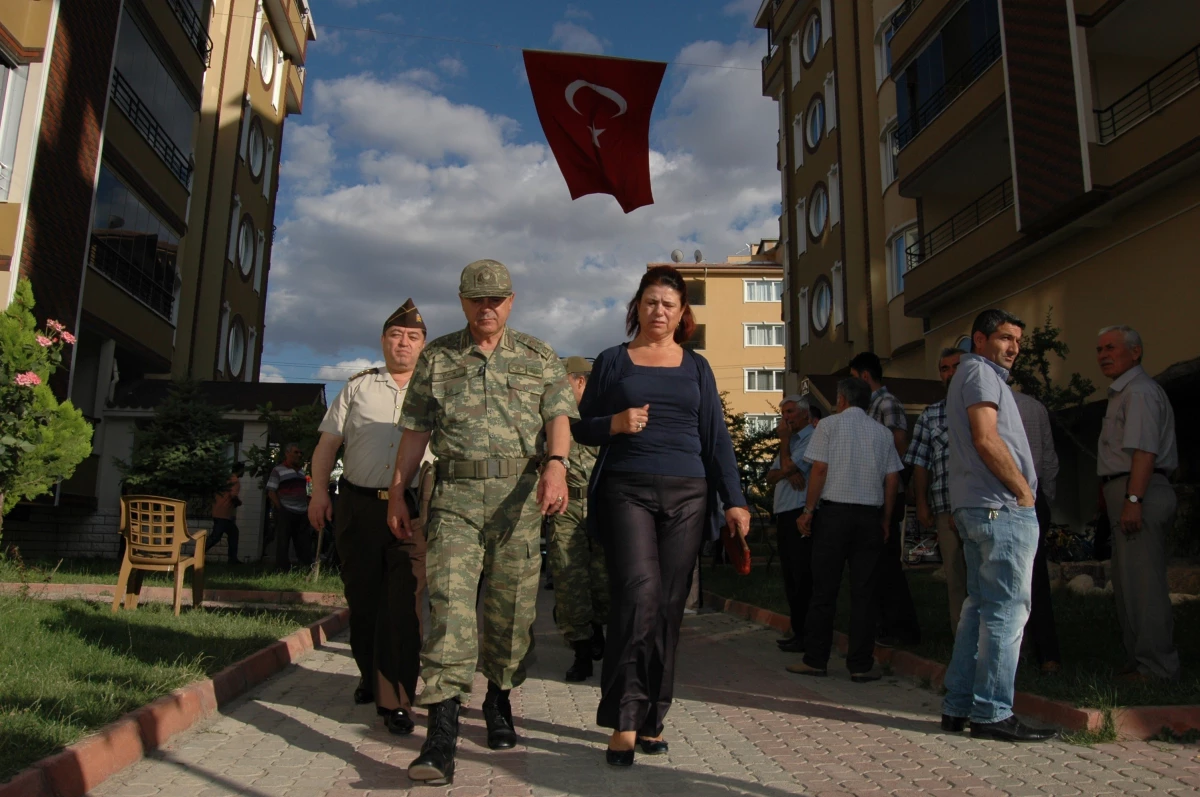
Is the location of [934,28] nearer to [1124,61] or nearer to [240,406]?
[1124,61]

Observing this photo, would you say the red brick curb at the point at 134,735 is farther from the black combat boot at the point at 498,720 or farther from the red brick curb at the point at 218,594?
the red brick curb at the point at 218,594

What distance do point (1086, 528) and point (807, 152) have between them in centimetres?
2003

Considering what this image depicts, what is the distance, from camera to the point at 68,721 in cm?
445

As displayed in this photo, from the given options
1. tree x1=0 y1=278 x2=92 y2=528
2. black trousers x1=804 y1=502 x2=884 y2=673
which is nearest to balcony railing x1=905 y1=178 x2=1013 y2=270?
black trousers x1=804 y1=502 x2=884 y2=673

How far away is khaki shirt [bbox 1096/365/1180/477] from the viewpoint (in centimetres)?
602

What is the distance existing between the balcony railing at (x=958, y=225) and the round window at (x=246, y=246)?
19.9 m

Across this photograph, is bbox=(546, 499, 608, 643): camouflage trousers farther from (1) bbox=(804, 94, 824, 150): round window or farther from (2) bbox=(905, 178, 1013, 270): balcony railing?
(1) bbox=(804, 94, 824, 150): round window

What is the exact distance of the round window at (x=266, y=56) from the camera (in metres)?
32.9

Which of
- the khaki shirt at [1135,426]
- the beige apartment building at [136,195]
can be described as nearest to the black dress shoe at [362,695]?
the khaki shirt at [1135,426]

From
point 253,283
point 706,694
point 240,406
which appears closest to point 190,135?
point 240,406

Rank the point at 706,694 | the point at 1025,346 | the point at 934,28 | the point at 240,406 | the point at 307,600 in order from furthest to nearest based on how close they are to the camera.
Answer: the point at 240,406 → the point at 934,28 → the point at 1025,346 → the point at 307,600 → the point at 706,694

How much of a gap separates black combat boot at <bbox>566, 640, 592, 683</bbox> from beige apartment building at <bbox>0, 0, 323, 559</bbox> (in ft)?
42.7

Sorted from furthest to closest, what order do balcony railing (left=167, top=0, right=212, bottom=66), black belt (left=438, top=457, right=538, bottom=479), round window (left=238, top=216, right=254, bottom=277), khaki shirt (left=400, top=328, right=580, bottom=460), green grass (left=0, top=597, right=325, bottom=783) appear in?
round window (left=238, top=216, right=254, bottom=277)
balcony railing (left=167, top=0, right=212, bottom=66)
khaki shirt (left=400, top=328, right=580, bottom=460)
black belt (left=438, top=457, right=538, bottom=479)
green grass (left=0, top=597, right=325, bottom=783)

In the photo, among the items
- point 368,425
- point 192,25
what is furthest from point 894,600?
point 192,25
